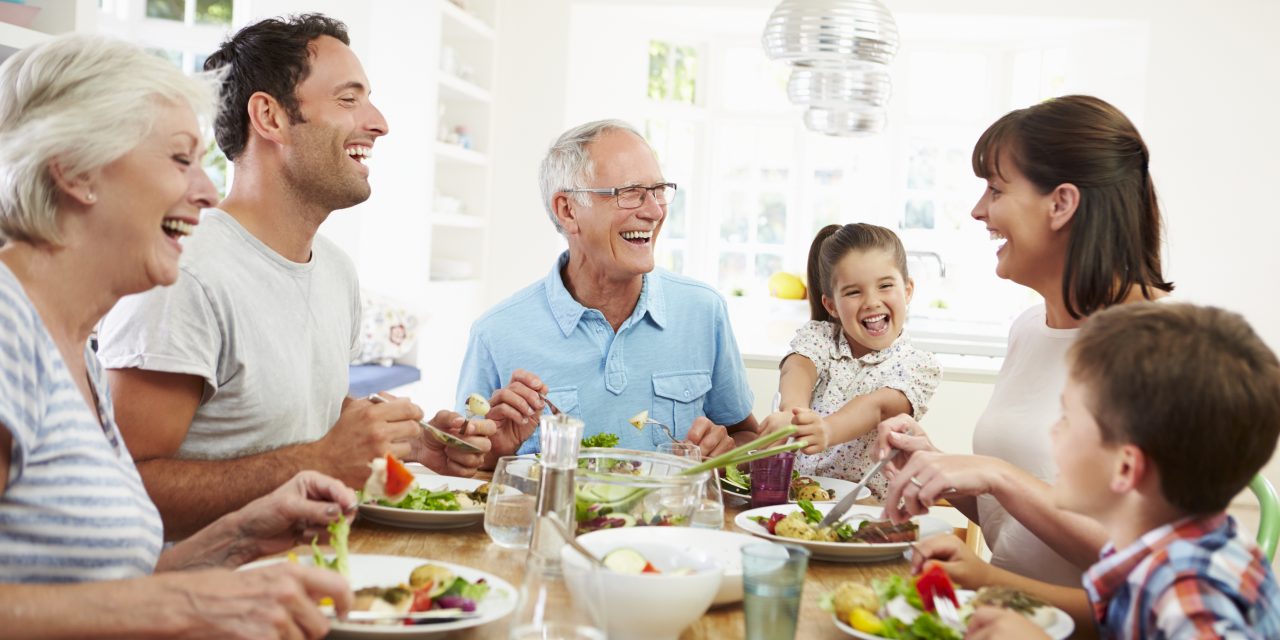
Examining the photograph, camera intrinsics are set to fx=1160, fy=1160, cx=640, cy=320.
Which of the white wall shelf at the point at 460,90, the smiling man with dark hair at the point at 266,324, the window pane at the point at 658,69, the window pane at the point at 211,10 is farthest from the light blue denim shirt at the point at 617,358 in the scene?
the window pane at the point at 658,69

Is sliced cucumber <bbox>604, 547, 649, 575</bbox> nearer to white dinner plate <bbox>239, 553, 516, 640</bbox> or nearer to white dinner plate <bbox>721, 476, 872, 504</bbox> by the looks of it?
white dinner plate <bbox>239, 553, 516, 640</bbox>

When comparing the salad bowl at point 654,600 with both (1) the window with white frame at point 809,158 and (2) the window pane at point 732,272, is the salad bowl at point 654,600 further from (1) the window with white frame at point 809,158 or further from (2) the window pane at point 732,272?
(2) the window pane at point 732,272

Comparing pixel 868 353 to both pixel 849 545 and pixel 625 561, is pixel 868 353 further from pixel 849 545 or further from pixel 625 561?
pixel 625 561

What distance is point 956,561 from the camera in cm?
153

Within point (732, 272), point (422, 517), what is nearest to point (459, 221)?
point (732, 272)

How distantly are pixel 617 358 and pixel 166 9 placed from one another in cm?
386

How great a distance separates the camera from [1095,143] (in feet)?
6.11

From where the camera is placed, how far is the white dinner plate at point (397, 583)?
4.03 feet

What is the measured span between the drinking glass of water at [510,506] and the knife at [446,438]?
21 centimetres

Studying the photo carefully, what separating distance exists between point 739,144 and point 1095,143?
720cm

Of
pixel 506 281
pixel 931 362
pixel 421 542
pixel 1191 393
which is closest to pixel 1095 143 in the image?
pixel 1191 393

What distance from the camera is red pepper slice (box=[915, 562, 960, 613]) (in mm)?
1369

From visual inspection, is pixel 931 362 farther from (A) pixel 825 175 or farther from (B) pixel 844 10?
(A) pixel 825 175

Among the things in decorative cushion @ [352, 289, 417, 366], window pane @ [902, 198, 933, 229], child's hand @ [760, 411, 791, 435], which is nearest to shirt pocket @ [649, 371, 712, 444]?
child's hand @ [760, 411, 791, 435]
